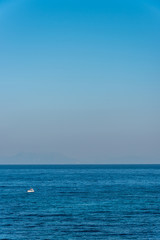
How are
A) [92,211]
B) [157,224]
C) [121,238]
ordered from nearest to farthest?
[121,238]
[157,224]
[92,211]

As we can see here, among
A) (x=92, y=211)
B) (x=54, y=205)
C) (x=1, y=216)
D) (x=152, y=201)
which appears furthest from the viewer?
(x=152, y=201)

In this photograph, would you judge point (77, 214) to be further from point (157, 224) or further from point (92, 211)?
point (157, 224)

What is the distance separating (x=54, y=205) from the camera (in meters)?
60.4

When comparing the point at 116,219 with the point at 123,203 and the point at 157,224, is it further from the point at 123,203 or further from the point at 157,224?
the point at 123,203

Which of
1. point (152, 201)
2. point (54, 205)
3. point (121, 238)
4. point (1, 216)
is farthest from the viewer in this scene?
point (152, 201)

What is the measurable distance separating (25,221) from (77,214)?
26.0 feet

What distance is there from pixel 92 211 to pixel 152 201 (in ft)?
49.4

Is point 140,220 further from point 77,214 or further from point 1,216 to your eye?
point 1,216

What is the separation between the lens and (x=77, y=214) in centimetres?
5212

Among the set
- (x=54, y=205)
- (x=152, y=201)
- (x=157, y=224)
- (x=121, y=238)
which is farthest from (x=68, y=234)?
(x=152, y=201)

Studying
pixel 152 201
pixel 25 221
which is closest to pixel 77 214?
pixel 25 221

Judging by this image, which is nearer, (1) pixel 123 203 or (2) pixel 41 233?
(2) pixel 41 233

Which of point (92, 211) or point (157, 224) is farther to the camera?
point (92, 211)

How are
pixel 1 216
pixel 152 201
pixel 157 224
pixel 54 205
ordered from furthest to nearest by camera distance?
pixel 152 201, pixel 54 205, pixel 1 216, pixel 157 224
